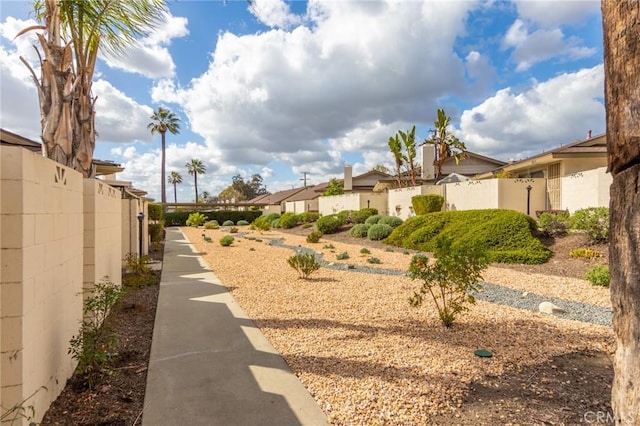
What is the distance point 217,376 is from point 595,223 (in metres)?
11.2

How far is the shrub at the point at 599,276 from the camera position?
7.95 m

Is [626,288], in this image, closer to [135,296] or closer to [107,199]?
[107,199]

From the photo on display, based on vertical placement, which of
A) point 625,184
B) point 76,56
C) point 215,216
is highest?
point 76,56

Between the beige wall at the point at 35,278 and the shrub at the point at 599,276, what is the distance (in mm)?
9767

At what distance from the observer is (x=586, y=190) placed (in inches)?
526

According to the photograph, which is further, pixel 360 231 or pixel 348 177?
pixel 348 177

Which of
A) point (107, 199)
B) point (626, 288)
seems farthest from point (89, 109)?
point (626, 288)

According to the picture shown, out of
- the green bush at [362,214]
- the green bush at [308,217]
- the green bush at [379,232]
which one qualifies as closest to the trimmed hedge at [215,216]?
the green bush at [308,217]

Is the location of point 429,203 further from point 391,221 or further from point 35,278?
point 35,278

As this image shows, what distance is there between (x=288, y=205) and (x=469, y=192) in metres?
24.6

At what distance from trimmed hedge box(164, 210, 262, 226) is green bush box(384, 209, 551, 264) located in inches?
1051

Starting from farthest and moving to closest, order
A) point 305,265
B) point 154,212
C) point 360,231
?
A: 1. point 360,231
2. point 154,212
3. point 305,265

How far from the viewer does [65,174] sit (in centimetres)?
365

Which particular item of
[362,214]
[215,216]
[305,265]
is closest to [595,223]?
[305,265]
